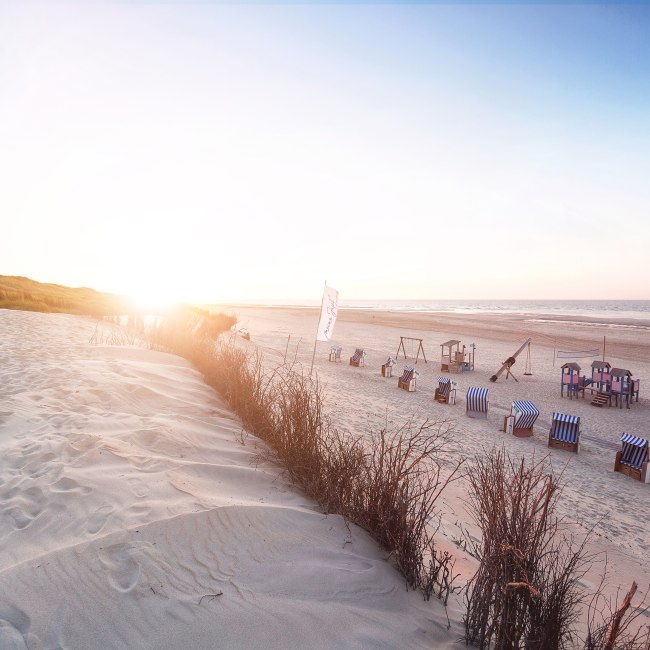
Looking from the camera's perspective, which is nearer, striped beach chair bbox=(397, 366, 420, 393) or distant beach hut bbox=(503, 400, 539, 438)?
distant beach hut bbox=(503, 400, 539, 438)

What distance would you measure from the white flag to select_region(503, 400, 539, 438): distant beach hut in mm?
4510

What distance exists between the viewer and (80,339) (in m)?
12.9

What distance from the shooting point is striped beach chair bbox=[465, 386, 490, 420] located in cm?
1066

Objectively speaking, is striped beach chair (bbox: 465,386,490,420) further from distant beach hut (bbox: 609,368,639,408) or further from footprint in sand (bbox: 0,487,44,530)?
footprint in sand (bbox: 0,487,44,530)

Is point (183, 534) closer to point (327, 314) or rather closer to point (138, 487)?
point (138, 487)

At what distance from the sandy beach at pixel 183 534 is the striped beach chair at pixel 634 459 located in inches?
11.1

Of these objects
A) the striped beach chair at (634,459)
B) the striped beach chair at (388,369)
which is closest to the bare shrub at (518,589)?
the striped beach chair at (634,459)

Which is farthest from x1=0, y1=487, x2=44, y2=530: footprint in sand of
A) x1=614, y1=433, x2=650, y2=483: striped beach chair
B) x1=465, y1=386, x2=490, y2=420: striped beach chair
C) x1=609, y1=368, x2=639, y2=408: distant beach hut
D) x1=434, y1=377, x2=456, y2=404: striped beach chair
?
x1=609, y1=368, x2=639, y2=408: distant beach hut

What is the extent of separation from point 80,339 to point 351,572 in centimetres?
1250

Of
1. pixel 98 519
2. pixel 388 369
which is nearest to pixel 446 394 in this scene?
pixel 388 369

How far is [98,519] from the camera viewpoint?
333cm

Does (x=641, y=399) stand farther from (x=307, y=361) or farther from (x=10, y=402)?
(x=10, y=402)

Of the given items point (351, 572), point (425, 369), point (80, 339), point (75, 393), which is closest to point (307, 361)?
point (425, 369)

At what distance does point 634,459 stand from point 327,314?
6.11m
